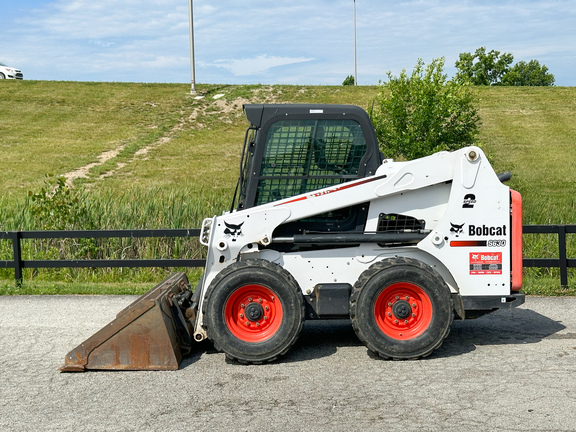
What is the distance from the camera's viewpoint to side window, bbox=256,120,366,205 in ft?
22.8

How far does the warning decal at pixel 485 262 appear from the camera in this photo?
670 cm

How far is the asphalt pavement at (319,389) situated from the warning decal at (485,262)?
33.3 inches

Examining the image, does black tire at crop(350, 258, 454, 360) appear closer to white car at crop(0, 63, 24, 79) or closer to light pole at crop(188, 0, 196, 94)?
light pole at crop(188, 0, 196, 94)

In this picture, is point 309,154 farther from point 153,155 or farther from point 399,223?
point 153,155

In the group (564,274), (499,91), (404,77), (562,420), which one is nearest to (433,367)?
(562,420)

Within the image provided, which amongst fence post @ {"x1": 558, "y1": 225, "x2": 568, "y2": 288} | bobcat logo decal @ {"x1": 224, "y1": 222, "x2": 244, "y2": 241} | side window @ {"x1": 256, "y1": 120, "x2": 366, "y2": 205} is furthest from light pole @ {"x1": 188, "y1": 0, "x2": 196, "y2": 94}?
bobcat logo decal @ {"x1": 224, "y1": 222, "x2": 244, "y2": 241}

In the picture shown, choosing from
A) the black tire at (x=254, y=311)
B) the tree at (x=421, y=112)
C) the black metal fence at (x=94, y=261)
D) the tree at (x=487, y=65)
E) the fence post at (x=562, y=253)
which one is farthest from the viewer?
the tree at (x=487, y=65)

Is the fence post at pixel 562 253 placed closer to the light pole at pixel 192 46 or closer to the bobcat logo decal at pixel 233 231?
the bobcat logo decal at pixel 233 231

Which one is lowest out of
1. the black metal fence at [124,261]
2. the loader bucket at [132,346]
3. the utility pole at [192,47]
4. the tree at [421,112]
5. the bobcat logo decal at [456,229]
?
the loader bucket at [132,346]

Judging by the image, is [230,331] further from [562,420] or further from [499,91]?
[499,91]

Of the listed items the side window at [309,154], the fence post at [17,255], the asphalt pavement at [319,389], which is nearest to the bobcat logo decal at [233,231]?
the side window at [309,154]

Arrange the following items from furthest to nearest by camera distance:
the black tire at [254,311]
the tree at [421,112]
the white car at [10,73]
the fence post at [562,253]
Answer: the white car at [10,73] < the tree at [421,112] < the fence post at [562,253] < the black tire at [254,311]

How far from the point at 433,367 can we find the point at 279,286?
5.48 ft

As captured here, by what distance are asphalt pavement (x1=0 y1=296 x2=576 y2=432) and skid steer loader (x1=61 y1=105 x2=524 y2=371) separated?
0.27 metres
